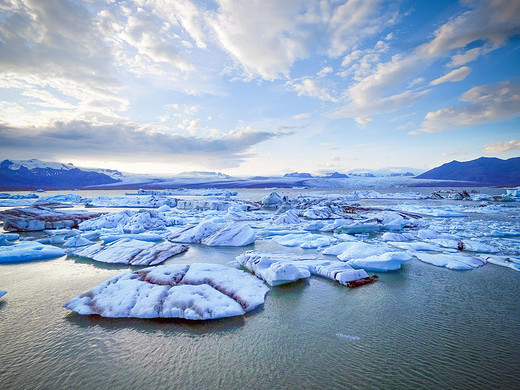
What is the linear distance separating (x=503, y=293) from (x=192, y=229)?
10892 millimetres

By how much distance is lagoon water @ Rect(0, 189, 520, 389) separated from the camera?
321 centimetres

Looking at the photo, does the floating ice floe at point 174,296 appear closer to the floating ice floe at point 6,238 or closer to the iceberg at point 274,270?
the iceberg at point 274,270

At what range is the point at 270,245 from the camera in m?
10.8

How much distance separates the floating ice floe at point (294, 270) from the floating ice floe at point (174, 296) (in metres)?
0.50

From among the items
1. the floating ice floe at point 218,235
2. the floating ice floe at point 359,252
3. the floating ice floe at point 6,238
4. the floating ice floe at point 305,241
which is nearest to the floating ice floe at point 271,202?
the floating ice floe at point 305,241

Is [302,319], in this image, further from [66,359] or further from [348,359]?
[66,359]

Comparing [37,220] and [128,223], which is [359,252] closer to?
[128,223]

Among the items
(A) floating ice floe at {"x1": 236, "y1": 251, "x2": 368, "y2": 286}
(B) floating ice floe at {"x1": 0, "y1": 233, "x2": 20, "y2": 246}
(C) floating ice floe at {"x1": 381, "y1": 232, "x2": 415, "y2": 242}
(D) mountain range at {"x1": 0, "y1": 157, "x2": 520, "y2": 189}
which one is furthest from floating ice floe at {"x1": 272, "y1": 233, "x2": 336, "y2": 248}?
(D) mountain range at {"x1": 0, "y1": 157, "x2": 520, "y2": 189}

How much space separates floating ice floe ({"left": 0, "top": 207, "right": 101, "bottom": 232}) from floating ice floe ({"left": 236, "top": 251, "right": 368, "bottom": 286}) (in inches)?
521

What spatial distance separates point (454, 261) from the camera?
303 inches

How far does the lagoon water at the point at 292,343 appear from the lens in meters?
3.21

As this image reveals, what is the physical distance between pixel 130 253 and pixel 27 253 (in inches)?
139

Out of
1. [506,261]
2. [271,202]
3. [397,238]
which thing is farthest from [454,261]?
[271,202]

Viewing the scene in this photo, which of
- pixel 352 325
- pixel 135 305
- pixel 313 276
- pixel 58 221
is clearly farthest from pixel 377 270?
pixel 58 221
